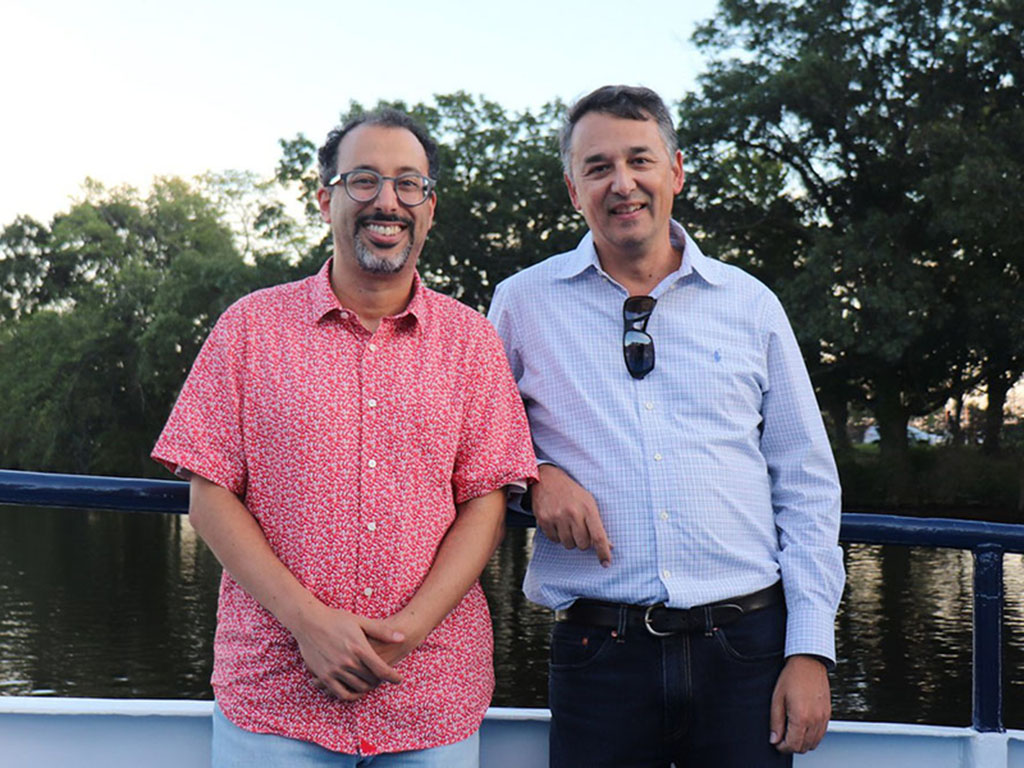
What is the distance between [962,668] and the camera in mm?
10891

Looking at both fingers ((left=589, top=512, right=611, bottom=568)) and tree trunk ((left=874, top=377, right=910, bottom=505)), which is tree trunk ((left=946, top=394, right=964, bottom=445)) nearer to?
tree trunk ((left=874, top=377, right=910, bottom=505))

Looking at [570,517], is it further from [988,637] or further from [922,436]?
[922,436]

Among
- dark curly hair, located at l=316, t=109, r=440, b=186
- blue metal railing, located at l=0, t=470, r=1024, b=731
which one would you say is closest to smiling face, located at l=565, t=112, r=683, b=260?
dark curly hair, located at l=316, t=109, r=440, b=186

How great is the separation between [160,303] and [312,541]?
34480 millimetres

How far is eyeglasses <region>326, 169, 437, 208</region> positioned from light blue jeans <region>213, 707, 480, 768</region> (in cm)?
85

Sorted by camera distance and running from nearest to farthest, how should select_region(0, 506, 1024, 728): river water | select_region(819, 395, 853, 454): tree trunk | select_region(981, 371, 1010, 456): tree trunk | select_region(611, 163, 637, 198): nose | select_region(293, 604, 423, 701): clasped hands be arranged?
select_region(293, 604, 423, 701): clasped hands → select_region(611, 163, 637, 198): nose → select_region(0, 506, 1024, 728): river water → select_region(981, 371, 1010, 456): tree trunk → select_region(819, 395, 853, 454): tree trunk

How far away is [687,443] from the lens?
207 centimetres

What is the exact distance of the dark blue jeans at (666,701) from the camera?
1.95 metres

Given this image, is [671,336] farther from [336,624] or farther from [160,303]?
[160,303]

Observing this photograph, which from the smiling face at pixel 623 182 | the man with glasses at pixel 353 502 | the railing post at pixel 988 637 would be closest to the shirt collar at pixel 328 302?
the man with glasses at pixel 353 502

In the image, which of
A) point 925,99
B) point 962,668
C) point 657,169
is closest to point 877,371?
point 925,99

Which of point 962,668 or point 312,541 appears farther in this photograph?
point 962,668

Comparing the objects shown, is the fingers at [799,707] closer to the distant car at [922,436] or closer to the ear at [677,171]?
the ear at [677,171]

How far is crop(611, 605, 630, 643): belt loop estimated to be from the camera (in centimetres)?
197
